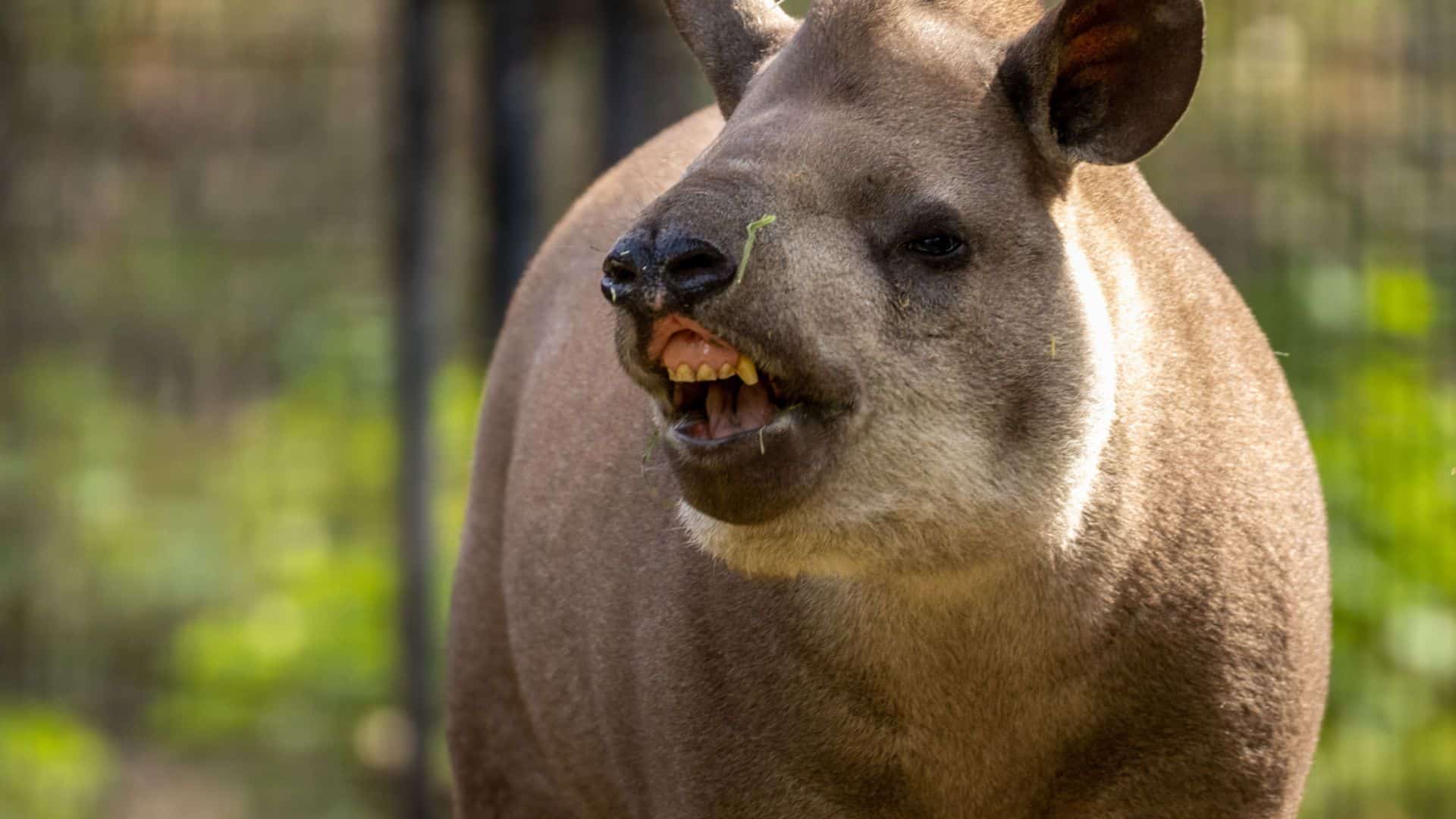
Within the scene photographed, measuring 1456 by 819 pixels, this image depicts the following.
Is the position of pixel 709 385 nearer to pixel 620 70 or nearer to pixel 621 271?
pixel 621 271

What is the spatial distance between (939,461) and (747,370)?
13.4 inches

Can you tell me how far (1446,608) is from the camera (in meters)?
8.53

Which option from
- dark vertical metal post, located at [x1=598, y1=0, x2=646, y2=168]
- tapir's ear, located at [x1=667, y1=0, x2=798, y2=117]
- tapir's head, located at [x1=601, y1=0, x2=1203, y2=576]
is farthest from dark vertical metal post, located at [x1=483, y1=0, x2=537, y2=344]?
tapir's head, located at [x1=601, y1=0, x2=1203, y2=576]

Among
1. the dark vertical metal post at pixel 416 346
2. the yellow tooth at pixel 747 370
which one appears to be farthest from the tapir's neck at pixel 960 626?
the dark vertical metal post at pixel 416 346

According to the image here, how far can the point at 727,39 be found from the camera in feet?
13.9

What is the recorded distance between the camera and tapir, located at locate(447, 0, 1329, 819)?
11.6ft

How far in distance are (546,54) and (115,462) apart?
8.33 feet

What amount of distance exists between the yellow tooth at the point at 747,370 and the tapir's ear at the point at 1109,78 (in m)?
0.70

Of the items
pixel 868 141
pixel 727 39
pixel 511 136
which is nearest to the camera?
pixel 868 141

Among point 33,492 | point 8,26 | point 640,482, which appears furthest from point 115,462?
point 640,482

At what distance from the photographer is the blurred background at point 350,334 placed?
8656mm

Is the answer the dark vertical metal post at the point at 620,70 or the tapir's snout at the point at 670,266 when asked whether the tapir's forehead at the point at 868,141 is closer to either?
the tapir's snout at the point at 670,266

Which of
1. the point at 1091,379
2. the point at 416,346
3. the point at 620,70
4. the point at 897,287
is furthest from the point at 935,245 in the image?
the point at 620,70

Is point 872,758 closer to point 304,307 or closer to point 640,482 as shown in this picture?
point 640,482
